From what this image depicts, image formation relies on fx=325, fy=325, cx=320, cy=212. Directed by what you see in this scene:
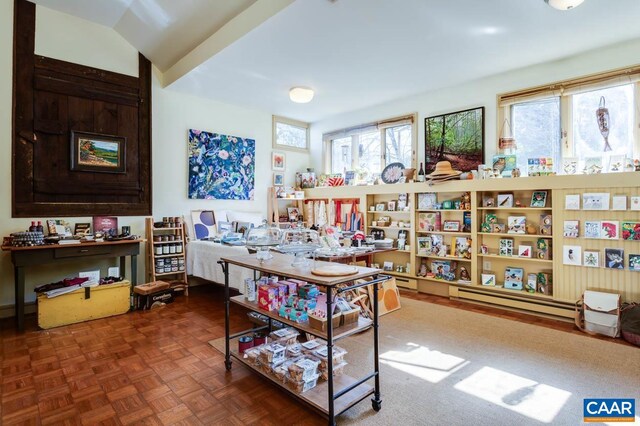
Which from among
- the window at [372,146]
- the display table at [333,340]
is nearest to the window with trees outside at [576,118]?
the window at [372,146]

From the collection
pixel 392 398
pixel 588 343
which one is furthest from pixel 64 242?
pixel 588 343

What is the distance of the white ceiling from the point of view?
2936mm

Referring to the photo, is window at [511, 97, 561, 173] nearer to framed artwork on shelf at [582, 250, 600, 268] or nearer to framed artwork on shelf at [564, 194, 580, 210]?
framed artwork on shelf at [564, 194, 580, 210]

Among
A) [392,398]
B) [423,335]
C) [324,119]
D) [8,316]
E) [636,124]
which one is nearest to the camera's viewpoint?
[392,398]

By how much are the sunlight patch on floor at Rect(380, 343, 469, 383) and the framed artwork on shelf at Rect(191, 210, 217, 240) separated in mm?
3374

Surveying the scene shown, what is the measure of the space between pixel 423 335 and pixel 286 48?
3.33 metres

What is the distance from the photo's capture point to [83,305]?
3607 millimetres

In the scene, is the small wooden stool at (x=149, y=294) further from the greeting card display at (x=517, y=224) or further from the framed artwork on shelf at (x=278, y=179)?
the greeting card display at (x=517, y=224)

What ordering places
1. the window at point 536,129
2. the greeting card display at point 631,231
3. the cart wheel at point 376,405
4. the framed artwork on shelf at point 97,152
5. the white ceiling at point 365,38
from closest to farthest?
the cart wheel at point 376,405, the white ceiling at point 365,38, the greeting card display at point 631,231, the window at point 536,129, the framed artwork on shelf at point 97,152

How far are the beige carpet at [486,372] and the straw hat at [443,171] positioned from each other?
1.95m

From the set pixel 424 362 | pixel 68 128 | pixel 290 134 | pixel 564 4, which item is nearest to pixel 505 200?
pixel 564 4

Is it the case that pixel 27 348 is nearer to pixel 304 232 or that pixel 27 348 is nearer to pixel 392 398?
pixel 304 232

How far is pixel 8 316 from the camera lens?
3.75 metres

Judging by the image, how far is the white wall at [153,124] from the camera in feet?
12.1
